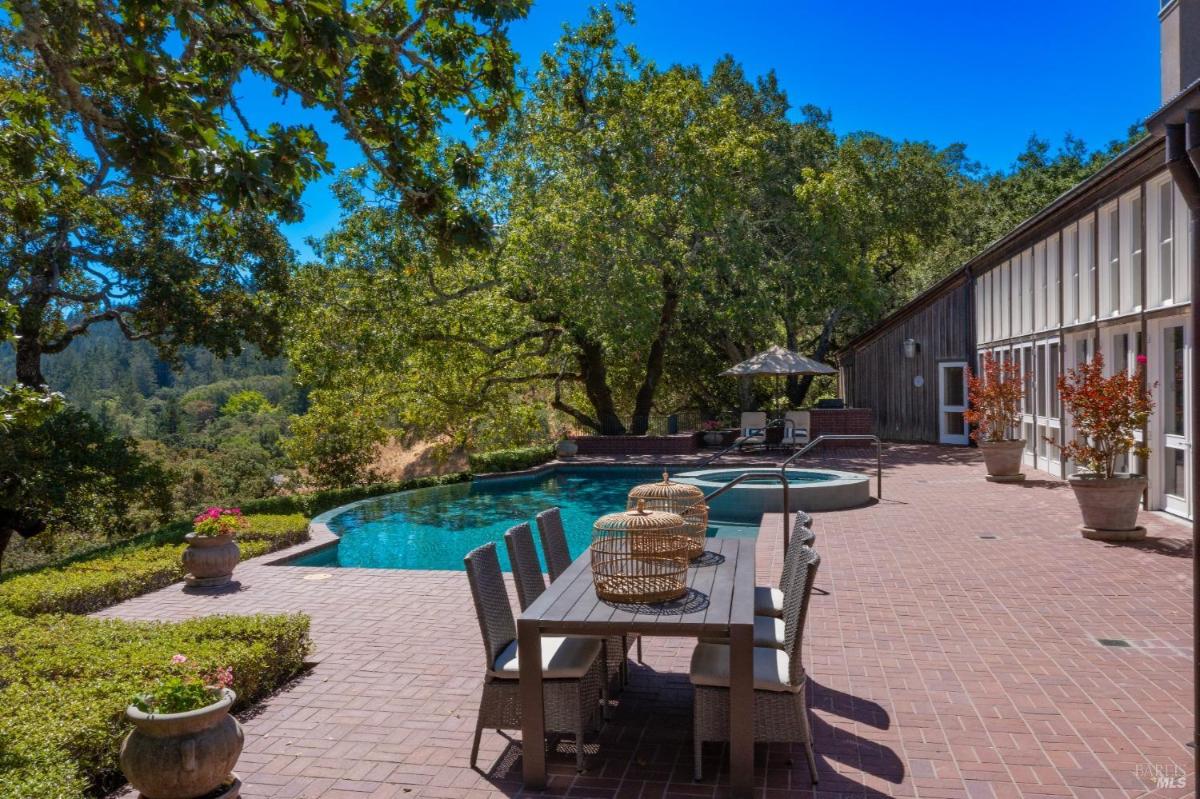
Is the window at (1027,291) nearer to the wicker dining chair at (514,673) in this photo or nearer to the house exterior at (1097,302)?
the house exterior at (1097,302)

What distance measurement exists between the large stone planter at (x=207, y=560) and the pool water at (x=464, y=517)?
165 centimetres

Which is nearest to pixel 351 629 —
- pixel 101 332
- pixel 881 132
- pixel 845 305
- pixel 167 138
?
pixel 167 138

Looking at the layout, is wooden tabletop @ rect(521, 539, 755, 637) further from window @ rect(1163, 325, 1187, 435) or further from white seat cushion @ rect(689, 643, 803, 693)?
window @ rect(1163, 325, 1187, 435)

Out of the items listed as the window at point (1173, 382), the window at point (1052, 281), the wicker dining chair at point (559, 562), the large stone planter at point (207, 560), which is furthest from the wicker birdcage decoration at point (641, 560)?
the window at point (1052, 281)

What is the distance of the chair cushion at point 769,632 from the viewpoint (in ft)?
14.6

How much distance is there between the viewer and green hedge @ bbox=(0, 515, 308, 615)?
24.0 ft

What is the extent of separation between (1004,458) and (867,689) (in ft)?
35.1

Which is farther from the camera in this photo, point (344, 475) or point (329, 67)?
point (344, 475)

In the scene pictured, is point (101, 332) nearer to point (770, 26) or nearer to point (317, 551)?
point (770, 26)

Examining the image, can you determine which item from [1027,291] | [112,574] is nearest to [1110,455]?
[1027,291]

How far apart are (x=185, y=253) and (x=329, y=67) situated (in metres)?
11.0

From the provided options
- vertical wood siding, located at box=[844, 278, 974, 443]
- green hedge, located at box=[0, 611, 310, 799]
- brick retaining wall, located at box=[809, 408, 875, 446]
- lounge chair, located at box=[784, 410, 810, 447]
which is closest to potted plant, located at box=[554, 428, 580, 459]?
lounge chair, located at box=[784, 410, 810, 447]

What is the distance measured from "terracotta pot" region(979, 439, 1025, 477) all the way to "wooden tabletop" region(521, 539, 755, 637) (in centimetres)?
1109

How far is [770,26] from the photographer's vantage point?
23812 millimetres
